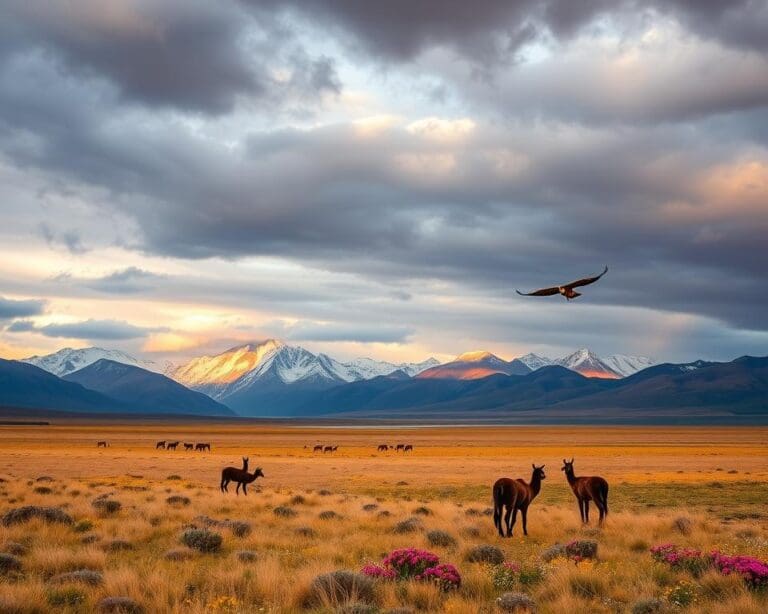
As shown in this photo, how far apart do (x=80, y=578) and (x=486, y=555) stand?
744cm

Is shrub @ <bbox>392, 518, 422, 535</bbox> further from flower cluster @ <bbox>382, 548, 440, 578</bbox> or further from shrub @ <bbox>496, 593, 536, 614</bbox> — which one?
shrub @ <bbox>496, 593, 536, 614</bbox>

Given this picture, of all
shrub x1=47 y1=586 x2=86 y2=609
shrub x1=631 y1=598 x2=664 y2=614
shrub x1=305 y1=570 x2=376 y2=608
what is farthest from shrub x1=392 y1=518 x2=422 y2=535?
shrub x1=47 y1=586 x2=86 y2=609

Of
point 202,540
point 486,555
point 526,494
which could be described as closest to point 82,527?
point 202,540

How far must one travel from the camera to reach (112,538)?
639 inches

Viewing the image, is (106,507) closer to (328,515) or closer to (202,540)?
(328,515)

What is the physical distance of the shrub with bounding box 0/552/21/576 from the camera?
1235cm

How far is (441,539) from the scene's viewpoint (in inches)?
644

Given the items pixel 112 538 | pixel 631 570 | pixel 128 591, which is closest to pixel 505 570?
pixel 631 570

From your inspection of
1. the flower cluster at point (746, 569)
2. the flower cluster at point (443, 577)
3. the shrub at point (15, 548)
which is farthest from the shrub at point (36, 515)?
the flower cluster at point (746, 569)

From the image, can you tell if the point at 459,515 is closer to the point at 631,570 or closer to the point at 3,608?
the point at 631,570

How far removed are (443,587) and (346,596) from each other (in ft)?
5.49

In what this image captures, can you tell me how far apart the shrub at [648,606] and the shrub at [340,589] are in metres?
3.62

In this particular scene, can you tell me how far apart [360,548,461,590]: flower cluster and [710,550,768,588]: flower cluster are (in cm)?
435

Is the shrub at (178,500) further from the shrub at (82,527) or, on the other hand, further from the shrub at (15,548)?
the shrub at (15,548)
